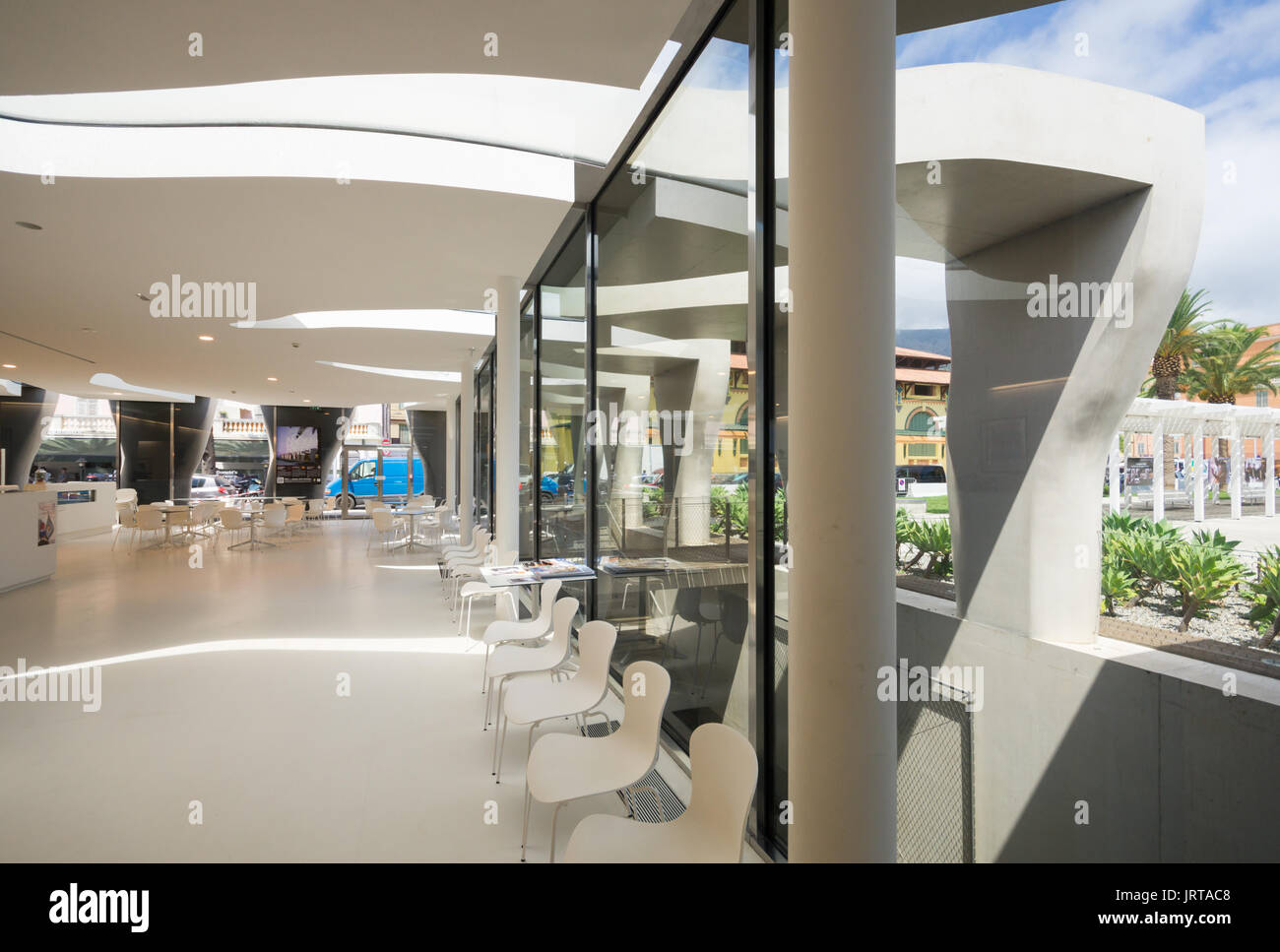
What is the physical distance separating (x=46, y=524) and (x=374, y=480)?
12706 millimetres

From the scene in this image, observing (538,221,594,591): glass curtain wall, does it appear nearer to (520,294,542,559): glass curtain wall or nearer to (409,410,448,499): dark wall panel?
(520,294,542,559): glass curtain wall

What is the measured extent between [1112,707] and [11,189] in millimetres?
6407

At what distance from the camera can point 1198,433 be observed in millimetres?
1201

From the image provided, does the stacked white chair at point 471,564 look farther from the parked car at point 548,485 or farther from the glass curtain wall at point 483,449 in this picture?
the glass curtain wall at point 483,449

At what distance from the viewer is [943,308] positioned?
1.69 metres

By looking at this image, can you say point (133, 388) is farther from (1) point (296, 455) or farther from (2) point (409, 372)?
(2) point (409, 372)

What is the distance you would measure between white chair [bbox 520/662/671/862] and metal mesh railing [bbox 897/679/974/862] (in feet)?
2.80

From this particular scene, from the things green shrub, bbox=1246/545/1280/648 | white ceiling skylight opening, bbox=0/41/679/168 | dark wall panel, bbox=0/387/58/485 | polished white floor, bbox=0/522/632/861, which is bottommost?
polished white floor, bbox=0/522/632/861

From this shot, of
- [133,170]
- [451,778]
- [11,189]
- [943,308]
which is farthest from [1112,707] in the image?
[11,189]

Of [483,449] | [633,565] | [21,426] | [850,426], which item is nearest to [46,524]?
[483,449]

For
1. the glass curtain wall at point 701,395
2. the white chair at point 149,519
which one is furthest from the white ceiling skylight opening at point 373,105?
the white chair at point 149,519

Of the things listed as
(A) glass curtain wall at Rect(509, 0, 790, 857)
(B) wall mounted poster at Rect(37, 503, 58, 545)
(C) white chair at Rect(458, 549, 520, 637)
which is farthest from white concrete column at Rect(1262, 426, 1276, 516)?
(B) wall mounted poster at Rect(37, 503, 58, 545)

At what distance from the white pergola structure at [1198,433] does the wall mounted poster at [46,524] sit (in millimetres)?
11854

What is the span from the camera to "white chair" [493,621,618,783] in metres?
2.79
